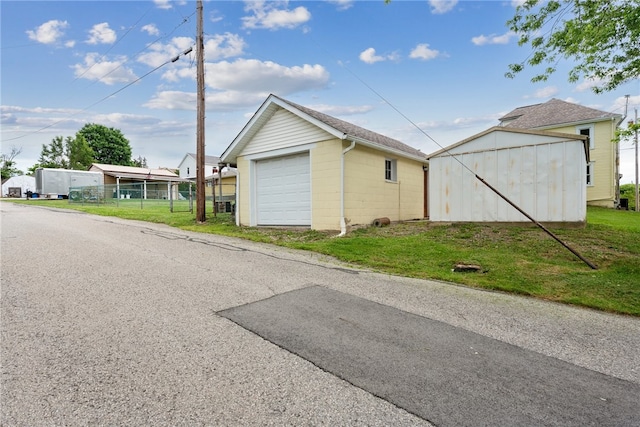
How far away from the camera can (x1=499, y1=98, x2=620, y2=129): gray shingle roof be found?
2298 centimetres

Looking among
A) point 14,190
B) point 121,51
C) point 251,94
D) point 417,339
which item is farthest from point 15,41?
point 14,190

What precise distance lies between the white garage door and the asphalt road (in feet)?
20.7

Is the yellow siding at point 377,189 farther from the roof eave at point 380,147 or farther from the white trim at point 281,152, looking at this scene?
the white trim at point 281,152

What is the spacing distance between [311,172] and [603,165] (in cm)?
2380

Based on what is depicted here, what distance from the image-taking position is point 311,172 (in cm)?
1103

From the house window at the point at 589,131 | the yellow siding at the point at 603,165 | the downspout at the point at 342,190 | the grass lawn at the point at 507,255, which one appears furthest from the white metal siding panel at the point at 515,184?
the yellow siding at the point at 603,165

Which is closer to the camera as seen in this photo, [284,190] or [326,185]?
[326,185]

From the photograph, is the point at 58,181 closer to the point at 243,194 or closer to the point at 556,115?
the point at 243,194

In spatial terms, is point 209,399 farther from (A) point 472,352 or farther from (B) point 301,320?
(A) point 472,352

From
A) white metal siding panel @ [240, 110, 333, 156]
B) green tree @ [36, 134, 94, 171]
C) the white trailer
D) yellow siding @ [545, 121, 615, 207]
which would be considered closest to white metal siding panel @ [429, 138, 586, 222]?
white metal siding panel @ [240, 110, 333, 156]

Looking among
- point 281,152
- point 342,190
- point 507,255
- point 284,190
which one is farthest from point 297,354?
point 281,152

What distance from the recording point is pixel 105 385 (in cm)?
235

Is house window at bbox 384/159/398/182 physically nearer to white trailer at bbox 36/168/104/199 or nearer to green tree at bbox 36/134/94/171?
white trailer at bbox 36/168/104/199

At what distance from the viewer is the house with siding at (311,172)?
1053 cm
